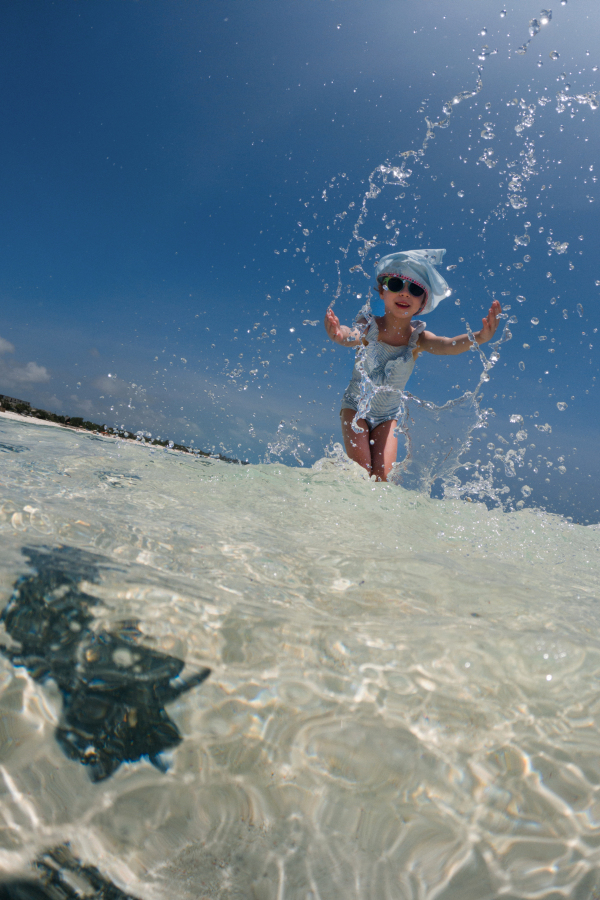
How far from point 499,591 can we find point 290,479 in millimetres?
3727

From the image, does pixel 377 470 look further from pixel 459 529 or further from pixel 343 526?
pixel 343 526

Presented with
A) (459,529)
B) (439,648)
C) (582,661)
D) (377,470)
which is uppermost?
(377,470)

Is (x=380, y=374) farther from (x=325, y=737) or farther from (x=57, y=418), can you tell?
(x=57, y=418)

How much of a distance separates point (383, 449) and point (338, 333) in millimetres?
1736

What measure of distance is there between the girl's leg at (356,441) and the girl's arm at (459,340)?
136 cm

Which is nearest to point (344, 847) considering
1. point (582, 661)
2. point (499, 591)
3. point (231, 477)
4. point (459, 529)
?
point (582, 661)

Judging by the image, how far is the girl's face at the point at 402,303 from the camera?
5957 mm

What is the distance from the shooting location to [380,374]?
6215 mm

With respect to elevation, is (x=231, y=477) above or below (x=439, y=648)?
above

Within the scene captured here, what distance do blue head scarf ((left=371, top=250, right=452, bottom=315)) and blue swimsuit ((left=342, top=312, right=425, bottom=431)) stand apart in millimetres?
430

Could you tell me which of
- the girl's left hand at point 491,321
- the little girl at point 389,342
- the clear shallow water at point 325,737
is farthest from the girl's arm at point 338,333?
the clear shallow water at point 325,737

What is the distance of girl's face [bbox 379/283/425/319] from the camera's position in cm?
596

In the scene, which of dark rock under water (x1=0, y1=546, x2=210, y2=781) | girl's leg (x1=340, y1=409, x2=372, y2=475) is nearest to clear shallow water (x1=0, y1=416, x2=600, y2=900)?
dark rock under water (x1=0, y1=546, x2=210, y2=781)

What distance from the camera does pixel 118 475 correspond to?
14.5 feet
